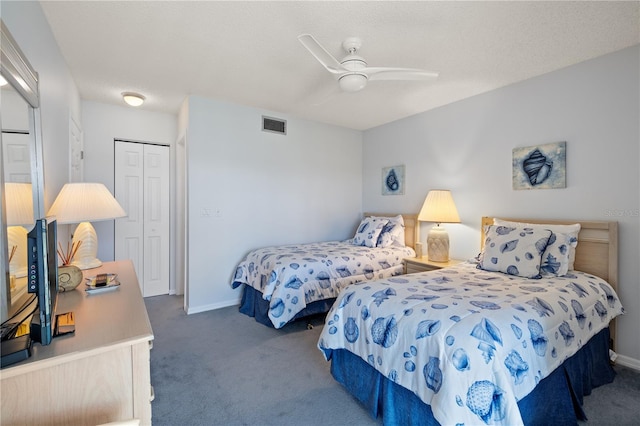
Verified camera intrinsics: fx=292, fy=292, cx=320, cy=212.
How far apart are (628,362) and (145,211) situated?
5.11 metres

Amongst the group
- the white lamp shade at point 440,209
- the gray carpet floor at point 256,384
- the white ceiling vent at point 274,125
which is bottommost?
the gray carpet floor at point 256,384

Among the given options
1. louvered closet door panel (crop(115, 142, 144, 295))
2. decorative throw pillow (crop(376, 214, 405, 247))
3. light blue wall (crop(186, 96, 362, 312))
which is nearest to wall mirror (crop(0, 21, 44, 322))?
light blue wall (crop(186, 96, 362, 312))

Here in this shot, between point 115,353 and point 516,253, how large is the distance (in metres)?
2.66

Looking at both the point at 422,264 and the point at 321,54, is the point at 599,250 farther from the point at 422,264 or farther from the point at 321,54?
the point at 321,54

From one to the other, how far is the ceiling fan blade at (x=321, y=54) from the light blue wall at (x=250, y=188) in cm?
200

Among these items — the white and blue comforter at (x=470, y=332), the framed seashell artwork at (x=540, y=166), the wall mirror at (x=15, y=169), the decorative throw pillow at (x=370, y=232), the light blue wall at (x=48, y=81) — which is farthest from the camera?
the decorative throw pillow at (x=370, y=232)

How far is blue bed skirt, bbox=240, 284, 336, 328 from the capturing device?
302cm

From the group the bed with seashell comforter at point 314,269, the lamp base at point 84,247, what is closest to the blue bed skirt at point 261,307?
the bed with seashell comforter at point 314,269

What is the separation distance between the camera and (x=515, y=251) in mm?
2367

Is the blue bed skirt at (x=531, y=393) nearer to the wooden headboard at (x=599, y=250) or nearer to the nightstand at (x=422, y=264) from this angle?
the wooden headboard at (x=599, y=250)

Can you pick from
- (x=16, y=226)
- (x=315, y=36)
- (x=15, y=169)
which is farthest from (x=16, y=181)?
(x=315, y=36)

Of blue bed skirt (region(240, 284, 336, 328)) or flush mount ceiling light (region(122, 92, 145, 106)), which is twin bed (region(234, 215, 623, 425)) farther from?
flush mount ceiling light (region(122, 92, 145, 106))

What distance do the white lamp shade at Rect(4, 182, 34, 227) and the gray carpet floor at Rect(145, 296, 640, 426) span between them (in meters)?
1.30

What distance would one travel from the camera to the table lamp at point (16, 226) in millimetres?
1067
